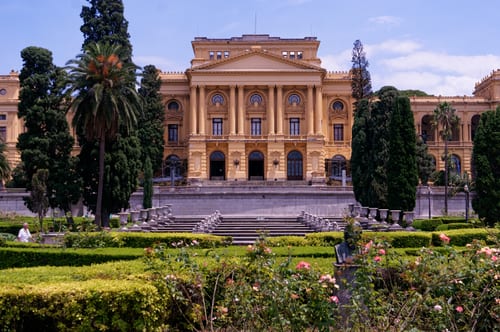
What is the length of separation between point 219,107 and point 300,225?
29594 mm

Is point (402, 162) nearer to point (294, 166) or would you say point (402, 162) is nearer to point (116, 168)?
point (116, 168)

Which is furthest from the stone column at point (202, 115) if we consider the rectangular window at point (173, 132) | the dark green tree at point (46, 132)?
the dark green tree at point (46, 132)

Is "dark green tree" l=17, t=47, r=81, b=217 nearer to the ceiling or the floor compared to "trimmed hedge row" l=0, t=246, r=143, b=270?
nearer to the ceiling

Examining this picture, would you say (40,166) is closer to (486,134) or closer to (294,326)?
(486,134)

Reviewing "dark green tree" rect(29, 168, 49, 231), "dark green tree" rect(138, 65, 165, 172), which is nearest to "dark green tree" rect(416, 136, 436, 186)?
"dark green tree" rect(138, 65, 165, 172)

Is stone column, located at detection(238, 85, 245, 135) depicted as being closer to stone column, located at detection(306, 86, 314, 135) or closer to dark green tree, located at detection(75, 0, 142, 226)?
stone column, located at detection(306, 86, 314, 135)

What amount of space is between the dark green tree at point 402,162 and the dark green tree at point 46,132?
16421mm

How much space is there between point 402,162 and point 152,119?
26.0m

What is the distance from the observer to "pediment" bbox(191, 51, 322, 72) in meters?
55.4

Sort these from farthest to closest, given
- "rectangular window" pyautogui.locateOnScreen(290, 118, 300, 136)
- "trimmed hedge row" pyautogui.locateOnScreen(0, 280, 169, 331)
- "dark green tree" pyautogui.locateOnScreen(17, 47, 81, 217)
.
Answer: "rectangular window" pyautogui.locateOnScreen(290, 118, 300, 136), "dark green tree" pyautogui.locateOnScreen(17, 47, 81, 217), "trimmed hedge row" pyautogui.locateOnScreen(0, 280, 169, 331)

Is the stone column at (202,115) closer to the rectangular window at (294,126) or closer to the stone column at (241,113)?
the stone column at (241,113)

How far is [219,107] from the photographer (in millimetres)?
57125

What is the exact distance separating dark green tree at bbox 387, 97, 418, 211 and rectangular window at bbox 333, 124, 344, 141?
29.6 m

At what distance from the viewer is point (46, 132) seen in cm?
3091
